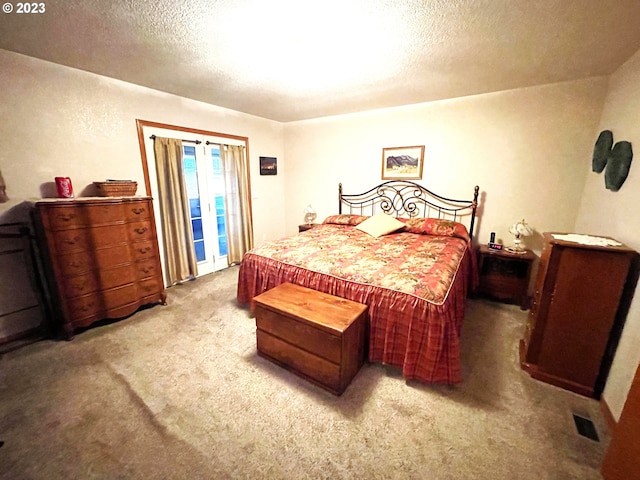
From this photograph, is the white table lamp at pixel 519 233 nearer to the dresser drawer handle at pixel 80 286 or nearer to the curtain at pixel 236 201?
the curtain at pixel 236 201

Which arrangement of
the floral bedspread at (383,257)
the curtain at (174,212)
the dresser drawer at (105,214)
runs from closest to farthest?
the floral bedspread at (383,257) → the dresser drawer at (105,214) → the curtain at (174,212)

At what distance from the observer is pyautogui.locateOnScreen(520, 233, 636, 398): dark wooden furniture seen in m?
1.64

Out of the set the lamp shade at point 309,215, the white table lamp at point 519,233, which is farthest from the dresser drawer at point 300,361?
the lamp shade at point 309,215

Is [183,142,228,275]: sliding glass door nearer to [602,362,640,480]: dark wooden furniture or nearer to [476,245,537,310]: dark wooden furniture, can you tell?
[476,245,537,310]: dark wooden furniture

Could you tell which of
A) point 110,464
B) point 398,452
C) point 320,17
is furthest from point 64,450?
point 320,17

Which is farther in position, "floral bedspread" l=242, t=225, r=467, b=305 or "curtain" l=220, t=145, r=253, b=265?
"curtain" l=220, t=145, r=253, b=265

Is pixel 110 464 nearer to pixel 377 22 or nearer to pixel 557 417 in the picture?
pixel 557 417

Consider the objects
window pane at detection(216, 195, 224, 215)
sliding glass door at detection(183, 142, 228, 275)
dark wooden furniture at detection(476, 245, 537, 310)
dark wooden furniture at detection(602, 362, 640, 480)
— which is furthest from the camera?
window pane at detection(216, 195, 224, 215)

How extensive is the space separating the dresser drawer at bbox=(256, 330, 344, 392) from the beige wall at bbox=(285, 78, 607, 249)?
2.88 meters

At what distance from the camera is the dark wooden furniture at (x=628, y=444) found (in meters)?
1.17

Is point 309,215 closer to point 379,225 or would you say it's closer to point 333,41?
point 379,225

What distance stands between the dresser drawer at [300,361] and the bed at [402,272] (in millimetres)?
419

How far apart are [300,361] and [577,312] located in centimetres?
194

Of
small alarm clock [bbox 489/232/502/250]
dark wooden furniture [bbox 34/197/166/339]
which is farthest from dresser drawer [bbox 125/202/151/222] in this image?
small alarm clock [bbox 489/232/502/250]
